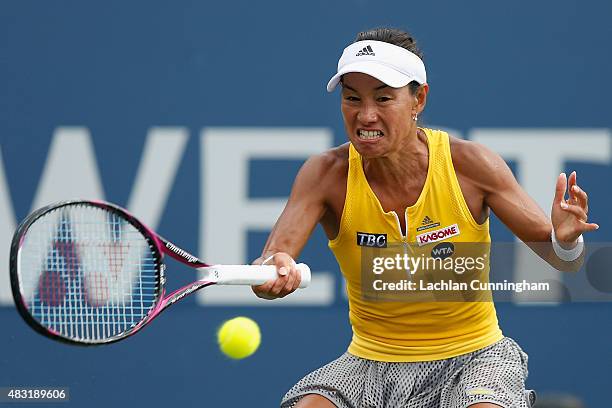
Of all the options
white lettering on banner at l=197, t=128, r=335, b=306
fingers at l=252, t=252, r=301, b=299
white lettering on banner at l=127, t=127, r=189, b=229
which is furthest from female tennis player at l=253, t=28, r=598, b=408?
white lettering on banner at l=127, t=127, r=189, b=229

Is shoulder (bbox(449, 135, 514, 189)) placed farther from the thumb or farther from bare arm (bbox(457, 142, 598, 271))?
the thumb

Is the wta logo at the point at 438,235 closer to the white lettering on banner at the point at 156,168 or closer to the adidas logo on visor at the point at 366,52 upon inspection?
the adidas logo on visor at the point at 366,52

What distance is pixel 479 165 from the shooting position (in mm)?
3795

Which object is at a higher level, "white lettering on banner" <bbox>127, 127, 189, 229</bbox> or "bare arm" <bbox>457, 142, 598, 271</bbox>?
"white lettering on banner" <bbox>127, 127, 189, 229</bbox>

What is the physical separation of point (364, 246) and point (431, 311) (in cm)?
29

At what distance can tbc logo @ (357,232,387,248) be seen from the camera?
3.84m

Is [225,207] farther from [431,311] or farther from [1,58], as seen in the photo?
[431,311]

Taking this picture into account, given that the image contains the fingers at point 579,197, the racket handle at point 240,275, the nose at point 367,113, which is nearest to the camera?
the racket handle at point 240,275

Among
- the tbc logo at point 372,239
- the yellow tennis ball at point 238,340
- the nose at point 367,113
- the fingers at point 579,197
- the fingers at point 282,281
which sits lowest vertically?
the yellow tennis ball at point 238,340

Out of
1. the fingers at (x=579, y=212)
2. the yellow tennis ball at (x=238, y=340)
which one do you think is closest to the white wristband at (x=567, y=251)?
the fingers at (x=579, y=212)

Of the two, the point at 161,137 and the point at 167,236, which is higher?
the point at 161,137

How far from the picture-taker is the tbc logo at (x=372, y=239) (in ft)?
12.6

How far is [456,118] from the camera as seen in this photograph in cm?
518

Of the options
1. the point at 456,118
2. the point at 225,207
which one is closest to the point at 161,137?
the point at 225,207
